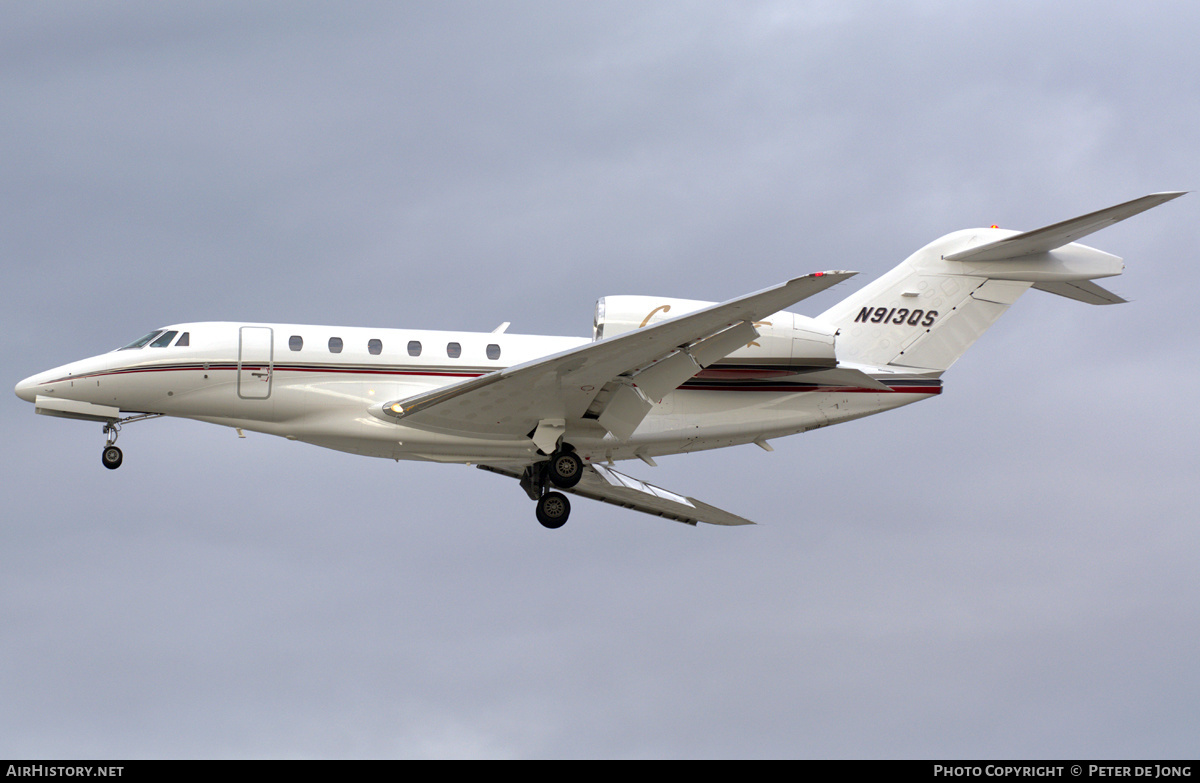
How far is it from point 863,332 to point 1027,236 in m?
2.97

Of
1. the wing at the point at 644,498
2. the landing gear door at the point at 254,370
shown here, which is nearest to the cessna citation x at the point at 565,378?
the landing gear door at the point at 254,370

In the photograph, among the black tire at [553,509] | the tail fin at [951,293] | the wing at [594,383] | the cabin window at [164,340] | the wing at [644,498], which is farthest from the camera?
the wing at [644,498]

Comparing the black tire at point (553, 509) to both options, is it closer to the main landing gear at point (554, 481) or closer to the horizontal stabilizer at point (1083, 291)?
the main landing gear at point (554, 481)

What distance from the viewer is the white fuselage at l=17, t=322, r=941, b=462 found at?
68.5ft

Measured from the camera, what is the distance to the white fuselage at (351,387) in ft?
68.5

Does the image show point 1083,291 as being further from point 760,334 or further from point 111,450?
point 111,450

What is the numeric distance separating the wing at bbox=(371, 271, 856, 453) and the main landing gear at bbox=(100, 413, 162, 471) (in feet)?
12.9

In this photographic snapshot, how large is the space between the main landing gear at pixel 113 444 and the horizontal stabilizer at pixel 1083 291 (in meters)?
14.4

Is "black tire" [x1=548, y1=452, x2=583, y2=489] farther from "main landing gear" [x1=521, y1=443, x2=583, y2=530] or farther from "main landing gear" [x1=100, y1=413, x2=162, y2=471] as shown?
"main landing gear" [x1=100, y1=413, x2=162, y2=471]

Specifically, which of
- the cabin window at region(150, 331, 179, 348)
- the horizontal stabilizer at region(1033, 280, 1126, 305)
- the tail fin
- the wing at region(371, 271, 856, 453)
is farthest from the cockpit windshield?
the horizontal stabilizer at region(1033, 280, 1126, 305)

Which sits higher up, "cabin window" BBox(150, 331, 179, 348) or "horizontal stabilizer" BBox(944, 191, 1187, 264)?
"horizontal stabilizer" BBox(944, 191, 1187, 264)

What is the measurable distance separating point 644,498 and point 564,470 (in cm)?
410

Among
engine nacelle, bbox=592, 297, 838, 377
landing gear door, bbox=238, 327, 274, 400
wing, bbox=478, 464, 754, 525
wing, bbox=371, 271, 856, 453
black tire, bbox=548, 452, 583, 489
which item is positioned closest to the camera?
wing, bbox=371, 271, 856, 453
